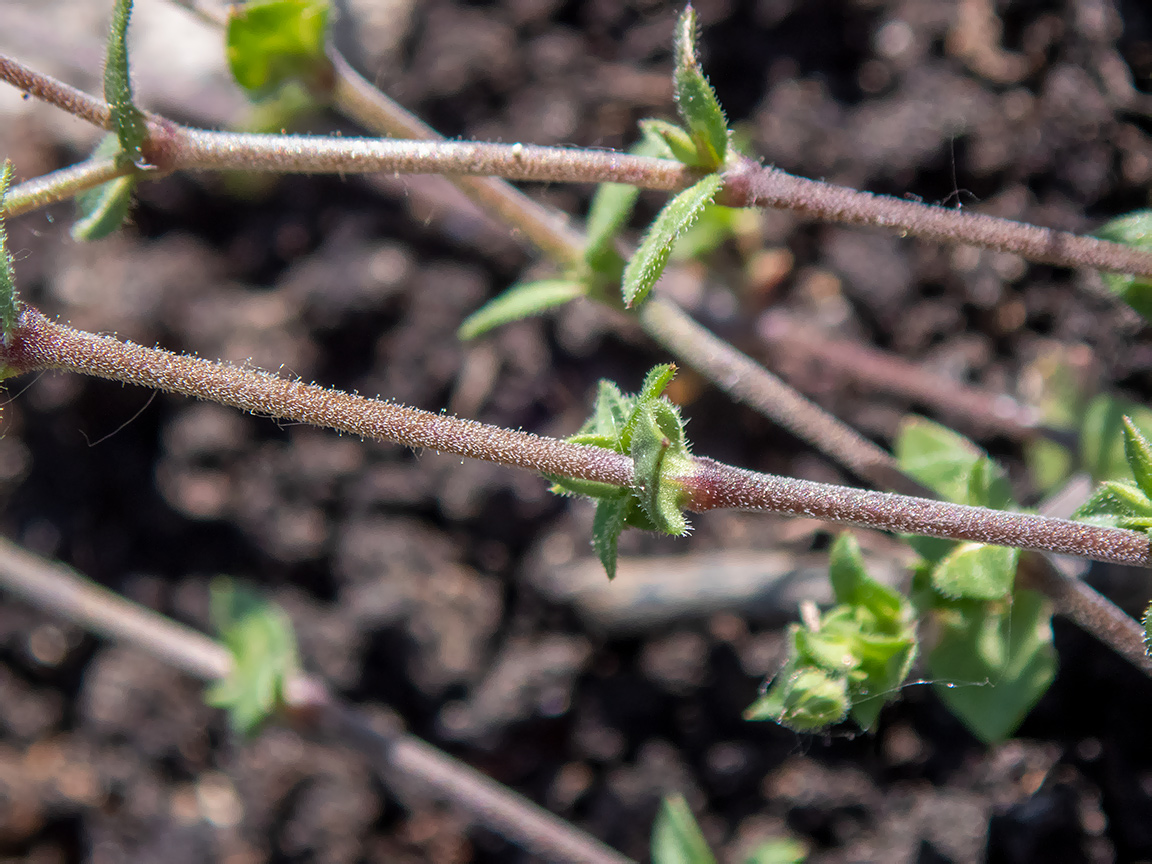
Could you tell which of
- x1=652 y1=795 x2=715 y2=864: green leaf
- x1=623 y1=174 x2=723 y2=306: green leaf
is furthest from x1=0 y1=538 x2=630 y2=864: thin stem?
x1=623 y1=174 x2=723 y2=306: green leaf

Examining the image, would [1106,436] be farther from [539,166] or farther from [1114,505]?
[539,166]

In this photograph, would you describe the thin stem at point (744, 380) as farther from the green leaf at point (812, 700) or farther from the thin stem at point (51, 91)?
the thin stem at point (51, 91)

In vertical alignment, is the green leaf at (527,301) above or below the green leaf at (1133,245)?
below

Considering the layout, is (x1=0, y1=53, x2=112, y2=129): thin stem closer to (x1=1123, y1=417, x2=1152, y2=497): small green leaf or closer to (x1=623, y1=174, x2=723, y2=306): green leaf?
(x1=623, y1=174, x2=723, y2=306): green leaf

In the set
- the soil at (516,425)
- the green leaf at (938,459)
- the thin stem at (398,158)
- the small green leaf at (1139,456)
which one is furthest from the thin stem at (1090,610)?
the thin stem at (398,158)

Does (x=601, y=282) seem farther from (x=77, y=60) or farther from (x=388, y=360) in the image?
(x=77, y=60)
